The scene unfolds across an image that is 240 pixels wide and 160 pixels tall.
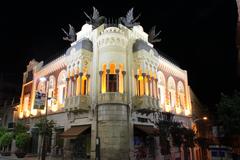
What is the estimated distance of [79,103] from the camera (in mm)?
Answer: 22625

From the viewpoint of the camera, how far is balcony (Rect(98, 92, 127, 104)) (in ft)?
70.8

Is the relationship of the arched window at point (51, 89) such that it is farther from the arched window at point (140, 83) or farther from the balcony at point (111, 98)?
the arched window at point (140, 83)

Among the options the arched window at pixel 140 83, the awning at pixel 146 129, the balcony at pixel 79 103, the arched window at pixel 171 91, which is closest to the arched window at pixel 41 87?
the balcony at pixel 79 103

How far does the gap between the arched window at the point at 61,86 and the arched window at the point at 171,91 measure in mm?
14733

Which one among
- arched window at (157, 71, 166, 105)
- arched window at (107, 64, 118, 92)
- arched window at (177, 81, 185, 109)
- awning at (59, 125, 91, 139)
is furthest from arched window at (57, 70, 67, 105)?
arched window at (177, 81, 185, 109)

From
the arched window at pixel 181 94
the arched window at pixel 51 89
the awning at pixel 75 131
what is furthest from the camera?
the arched window at pixel 181 94

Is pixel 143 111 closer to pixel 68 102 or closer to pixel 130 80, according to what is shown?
pixel 130 80

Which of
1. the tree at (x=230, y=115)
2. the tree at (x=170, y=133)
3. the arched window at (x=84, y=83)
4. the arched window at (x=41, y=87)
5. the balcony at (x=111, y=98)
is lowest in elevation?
the tree at (x=170, y=133)

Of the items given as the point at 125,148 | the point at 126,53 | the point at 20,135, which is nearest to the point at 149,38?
the point at 126,53

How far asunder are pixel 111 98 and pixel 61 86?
10244 millimetres

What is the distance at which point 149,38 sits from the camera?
99.1 ft

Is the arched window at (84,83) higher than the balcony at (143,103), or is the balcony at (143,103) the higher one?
the arched window at (84,83)

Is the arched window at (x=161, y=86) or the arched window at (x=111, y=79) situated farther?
the arched window at (x=161, y=86)

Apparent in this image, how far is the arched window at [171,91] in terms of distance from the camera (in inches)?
1223
